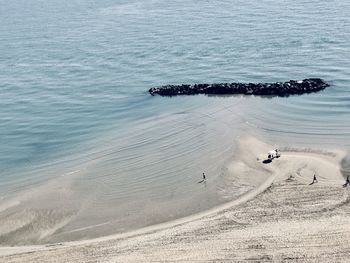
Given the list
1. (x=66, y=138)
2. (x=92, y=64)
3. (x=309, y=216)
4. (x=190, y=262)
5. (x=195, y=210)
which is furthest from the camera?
(x=92, y=64)

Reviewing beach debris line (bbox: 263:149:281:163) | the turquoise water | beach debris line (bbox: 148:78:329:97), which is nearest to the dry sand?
the turquoise water

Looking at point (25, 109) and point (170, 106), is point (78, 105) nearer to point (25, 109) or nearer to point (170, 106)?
point (25, 109)

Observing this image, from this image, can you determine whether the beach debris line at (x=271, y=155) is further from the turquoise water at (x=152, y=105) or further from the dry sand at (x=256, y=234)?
the turquoise water at (x=152, y=105)

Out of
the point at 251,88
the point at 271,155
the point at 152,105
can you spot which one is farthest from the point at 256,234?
the point at 251,88

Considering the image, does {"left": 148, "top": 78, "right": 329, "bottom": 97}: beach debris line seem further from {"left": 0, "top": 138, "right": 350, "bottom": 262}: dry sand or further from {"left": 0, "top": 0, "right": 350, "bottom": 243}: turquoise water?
{"left": 0, "top": 138, "right": 350, "bottom": 262}: dry sand

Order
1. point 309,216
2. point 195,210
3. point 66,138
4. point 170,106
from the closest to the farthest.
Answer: point 309,216 < point 195,210 < point 66,138 < point 170,106

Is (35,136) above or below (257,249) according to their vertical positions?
above

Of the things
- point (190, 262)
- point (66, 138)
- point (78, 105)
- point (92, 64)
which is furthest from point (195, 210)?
point (92, 64)
